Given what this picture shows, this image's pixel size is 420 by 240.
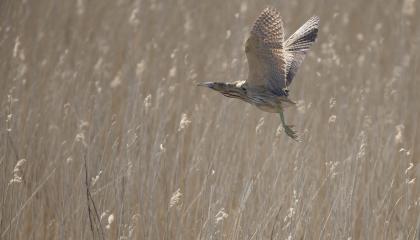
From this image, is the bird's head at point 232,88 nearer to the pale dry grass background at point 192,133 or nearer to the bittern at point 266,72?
the bittern at point 266,72

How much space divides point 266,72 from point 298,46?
308 millimetres

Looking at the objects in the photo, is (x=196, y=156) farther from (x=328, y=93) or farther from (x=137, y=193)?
(x=328, y=93)

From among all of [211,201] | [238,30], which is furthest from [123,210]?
[238,30]

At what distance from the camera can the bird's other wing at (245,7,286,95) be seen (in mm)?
2561

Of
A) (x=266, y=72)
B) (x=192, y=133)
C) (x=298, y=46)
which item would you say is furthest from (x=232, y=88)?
(x=192, y=133)

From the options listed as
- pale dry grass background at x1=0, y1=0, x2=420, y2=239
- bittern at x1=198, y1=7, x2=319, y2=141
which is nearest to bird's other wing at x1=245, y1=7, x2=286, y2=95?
bittern at x1=198, y1=7, x2=319, y2=141

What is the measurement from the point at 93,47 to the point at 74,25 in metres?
0.42

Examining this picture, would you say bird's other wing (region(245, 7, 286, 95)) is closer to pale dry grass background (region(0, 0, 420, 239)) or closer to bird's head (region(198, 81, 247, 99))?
bird's head (region(198, 81, 247, 99))

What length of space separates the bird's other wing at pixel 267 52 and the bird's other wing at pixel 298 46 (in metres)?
0.19

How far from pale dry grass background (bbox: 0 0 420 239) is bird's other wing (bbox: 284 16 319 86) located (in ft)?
0.64

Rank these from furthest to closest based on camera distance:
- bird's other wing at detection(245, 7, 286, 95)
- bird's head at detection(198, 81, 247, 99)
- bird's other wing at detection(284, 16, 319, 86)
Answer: bird's other wing at detection(284, 16, 319, 86) → bird's head at detection(198, 81, 247, 99) → bird's other wing at detection(245, 7, 286, 95)

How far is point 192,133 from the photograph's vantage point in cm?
332

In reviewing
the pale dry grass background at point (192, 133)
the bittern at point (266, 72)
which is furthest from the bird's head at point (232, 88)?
the pale dry grass background at point (192, 133)

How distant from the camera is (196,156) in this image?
3074 mm
